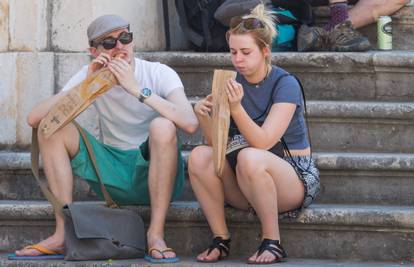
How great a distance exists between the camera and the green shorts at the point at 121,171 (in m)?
5.43

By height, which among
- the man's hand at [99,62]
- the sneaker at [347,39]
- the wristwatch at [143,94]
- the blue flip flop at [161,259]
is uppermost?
the sneaker at [347,39]

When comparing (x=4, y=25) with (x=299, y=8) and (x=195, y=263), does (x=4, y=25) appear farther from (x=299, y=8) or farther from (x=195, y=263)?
(x=195, y=263)

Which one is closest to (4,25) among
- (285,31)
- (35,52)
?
(35,52)

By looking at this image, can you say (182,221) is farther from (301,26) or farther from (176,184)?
(301,26)

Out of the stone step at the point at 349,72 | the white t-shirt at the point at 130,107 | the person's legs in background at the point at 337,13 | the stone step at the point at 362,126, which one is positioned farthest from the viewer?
the person's legs in background at the point at 337,13

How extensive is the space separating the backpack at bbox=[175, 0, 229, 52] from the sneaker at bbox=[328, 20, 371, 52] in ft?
2.08

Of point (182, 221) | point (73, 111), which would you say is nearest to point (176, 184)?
point (182, 221)

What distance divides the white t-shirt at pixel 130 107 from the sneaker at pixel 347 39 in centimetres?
115

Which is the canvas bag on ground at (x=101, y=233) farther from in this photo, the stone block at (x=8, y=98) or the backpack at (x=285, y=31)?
the backpack at (x=285, y=31)

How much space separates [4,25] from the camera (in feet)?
20.5

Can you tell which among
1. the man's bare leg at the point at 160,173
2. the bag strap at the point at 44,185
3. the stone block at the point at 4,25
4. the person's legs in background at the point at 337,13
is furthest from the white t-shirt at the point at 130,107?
the person's legs in background at the point at 337,13

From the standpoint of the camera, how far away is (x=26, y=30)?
6223 mm

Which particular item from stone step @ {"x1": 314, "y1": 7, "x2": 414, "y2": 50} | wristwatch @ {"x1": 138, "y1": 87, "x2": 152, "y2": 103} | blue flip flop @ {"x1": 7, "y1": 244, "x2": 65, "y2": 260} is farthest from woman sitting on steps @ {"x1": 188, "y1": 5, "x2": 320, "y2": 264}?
stone step @ {"x1": 314, "y1": 7, "x2": 414, "y2": 50}

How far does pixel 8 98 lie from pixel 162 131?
1332 mm
